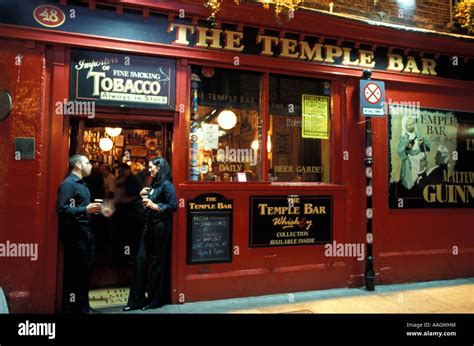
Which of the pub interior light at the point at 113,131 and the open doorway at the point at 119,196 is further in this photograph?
the pub interior light at the point at 113,131

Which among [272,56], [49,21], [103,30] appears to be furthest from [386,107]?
[49,21]

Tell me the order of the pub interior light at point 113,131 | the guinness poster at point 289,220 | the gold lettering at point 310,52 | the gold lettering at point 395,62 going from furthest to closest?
the gold lettering at point 395,62
the gold lettering at point 310,52
the pub interior light at point 113,131
the guinness poster at point 289,220

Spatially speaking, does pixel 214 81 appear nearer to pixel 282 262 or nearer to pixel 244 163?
pixel 244 163

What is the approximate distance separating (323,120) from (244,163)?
68.9 inches

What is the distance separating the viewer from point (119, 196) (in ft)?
20.2

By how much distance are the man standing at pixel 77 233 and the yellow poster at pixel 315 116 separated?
3827mm

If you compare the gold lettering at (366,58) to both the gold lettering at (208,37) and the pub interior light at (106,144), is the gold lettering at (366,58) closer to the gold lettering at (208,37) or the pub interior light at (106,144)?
the gold lettering at (208,37)

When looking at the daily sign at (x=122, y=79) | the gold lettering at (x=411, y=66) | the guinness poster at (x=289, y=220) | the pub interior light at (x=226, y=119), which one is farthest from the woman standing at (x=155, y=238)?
the gold lettering at (x=411, y=66)

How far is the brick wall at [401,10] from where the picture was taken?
276 inches

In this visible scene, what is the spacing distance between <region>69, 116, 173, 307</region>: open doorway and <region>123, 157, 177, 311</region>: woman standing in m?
0.50

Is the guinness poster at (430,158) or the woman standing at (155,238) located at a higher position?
the guinness poster at (430,158)

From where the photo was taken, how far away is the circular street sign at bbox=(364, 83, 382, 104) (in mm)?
6379

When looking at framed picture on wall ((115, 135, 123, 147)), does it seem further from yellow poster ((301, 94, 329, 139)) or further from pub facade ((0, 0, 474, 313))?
yellow poster ((301, 94, 329, 139))

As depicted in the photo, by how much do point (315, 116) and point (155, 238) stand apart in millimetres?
3580
